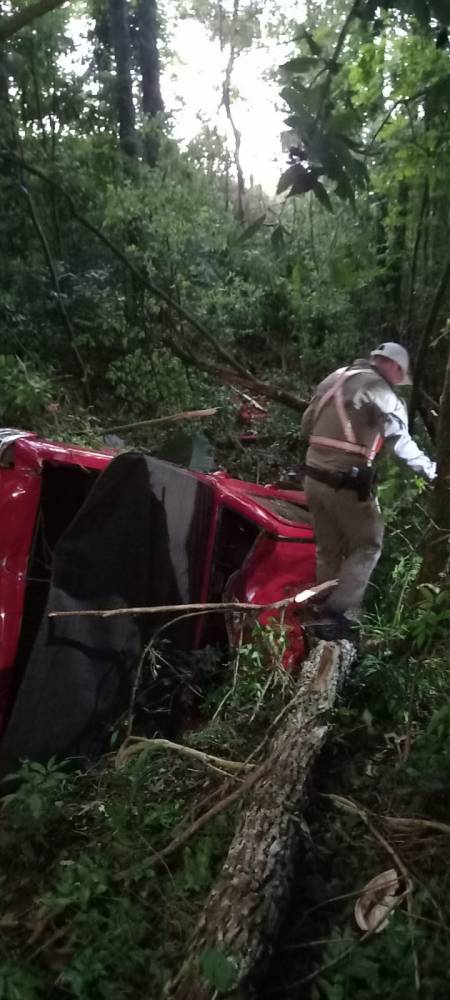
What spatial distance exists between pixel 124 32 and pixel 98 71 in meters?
0.77

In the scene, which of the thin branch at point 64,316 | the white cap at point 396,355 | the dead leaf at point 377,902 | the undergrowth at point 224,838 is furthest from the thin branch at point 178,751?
the thin branch at point 64,316

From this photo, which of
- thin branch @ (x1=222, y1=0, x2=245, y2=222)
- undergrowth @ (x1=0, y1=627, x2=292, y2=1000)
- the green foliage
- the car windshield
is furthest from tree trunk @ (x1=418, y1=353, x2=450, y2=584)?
thin branch @ (x1=222, y1=0, x2=245, y2=222)

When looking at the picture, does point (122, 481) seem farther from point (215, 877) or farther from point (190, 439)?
point (190, 439)

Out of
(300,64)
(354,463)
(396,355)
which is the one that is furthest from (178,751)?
(300,64)

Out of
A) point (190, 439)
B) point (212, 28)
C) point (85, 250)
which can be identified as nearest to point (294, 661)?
point (190, 439)

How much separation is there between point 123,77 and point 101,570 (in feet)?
36.7

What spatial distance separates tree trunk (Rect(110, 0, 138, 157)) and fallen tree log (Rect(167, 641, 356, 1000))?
34.4ft

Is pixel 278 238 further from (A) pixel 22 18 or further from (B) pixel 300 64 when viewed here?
(A) pixel 22 18

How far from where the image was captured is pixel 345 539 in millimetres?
4102

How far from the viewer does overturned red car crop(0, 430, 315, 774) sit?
3021 mm

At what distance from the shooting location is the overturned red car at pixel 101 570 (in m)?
3.02

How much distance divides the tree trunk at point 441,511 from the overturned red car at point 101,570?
0.76 meters

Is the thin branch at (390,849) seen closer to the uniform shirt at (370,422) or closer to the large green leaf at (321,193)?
the uniform shirt at (370,422)

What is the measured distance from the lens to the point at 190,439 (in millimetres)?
5883
